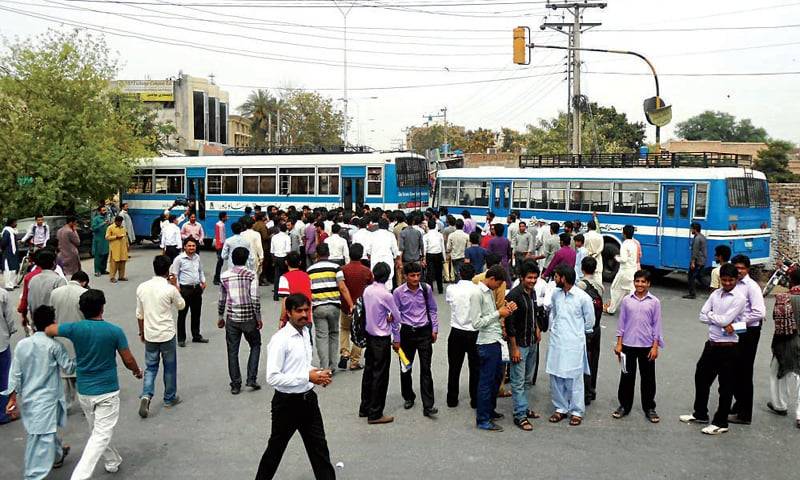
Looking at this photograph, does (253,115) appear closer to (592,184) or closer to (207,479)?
(592,184)

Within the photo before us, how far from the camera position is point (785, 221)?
720 inches

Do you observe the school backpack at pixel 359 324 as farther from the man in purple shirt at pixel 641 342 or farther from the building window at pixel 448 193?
the building window at pixel 448 193

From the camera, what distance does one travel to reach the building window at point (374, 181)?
20.4 meters

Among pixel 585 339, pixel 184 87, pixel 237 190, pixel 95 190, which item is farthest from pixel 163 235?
pixel 184 87

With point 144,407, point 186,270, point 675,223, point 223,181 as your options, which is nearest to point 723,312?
point 144,407

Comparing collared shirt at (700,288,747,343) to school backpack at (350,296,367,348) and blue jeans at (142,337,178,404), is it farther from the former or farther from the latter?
blue jeans at (142,337,178,404)

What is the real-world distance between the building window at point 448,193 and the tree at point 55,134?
34.2 feet

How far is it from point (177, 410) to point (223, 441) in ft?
3.84

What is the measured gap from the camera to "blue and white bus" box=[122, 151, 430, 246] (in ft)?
67.3

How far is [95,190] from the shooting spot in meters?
21.8

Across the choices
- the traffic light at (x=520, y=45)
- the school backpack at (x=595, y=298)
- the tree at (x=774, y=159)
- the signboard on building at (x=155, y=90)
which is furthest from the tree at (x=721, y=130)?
the school backpack at (x=595, y=298)

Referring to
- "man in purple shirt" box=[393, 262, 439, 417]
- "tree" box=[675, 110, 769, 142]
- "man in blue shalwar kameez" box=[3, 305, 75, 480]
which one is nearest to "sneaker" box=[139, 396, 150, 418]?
"man in blue shalwar kameez" box=[3, 305, 75, 480]

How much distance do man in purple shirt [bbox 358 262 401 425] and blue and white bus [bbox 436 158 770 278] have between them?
33.8 feet

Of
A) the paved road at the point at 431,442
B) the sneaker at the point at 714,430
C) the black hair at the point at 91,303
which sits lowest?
the paved road at the point at 431,442
